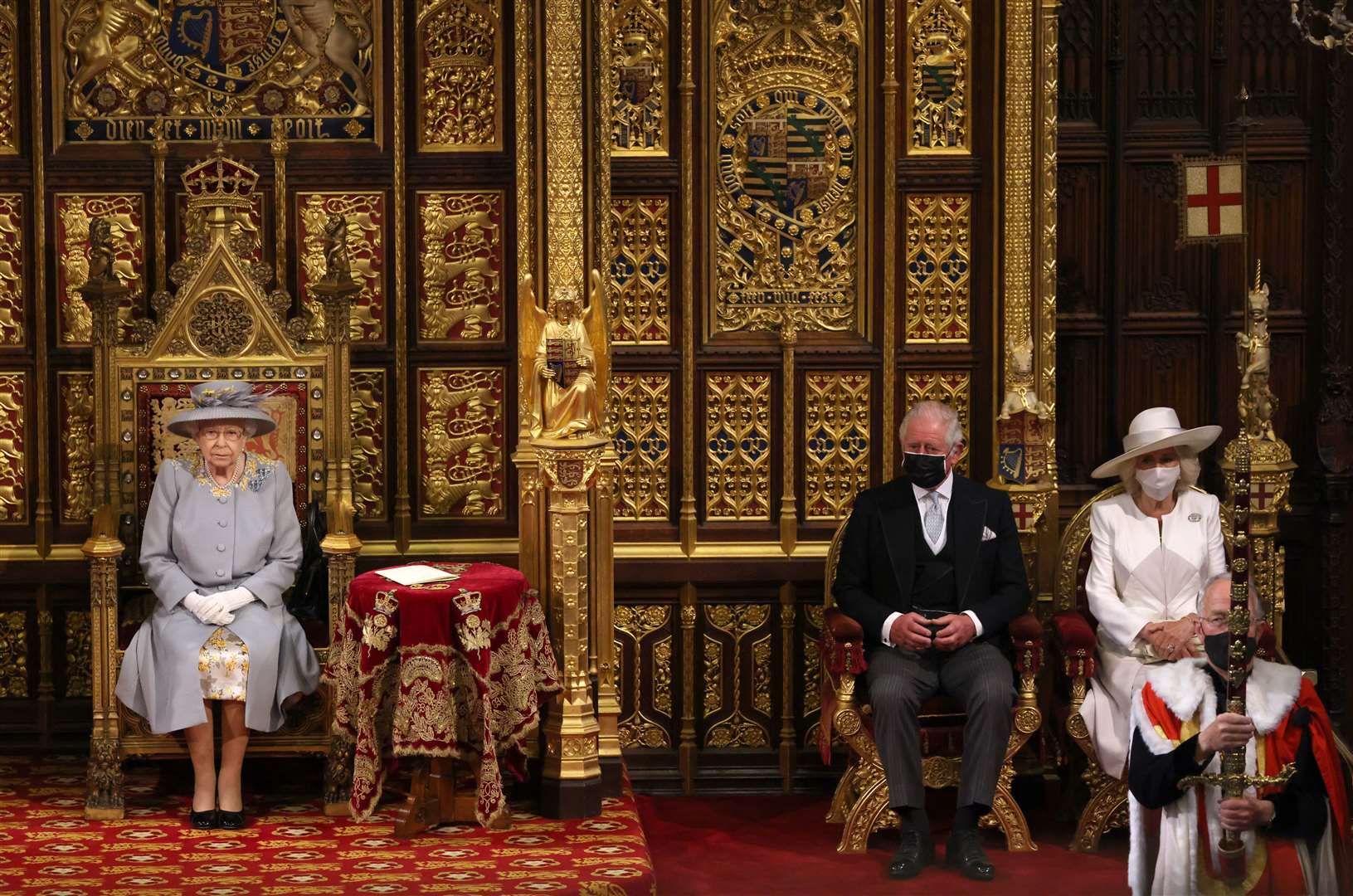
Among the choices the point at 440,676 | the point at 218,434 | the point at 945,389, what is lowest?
the point at 440,676

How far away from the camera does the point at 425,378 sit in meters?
7.93

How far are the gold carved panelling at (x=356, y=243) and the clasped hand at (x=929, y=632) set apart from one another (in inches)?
102

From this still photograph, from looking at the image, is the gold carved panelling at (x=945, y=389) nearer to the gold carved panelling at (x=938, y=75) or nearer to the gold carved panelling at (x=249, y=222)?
the gold carved panelling at (x=938, y=75)

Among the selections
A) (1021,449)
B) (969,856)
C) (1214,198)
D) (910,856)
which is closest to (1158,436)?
(1021,449)

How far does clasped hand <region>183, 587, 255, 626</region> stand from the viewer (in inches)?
268

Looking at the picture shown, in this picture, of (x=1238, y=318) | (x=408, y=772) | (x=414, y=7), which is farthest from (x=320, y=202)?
(x=1238, y=318)

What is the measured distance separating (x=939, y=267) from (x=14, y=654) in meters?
4.25

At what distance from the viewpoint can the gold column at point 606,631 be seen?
7141 millimetres

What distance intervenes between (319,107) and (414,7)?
579 mm

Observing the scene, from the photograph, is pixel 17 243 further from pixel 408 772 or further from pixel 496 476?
pixel 408 772

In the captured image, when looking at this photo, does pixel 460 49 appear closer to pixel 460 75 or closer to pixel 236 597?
pixel 460 75

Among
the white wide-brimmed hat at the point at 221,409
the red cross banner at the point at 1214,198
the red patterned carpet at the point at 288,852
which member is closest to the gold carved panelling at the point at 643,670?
the red patterned carpet at the point at 288,852

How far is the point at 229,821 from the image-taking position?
22.1 ft

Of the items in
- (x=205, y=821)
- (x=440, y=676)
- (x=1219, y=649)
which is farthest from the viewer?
(x=205, y=821)
